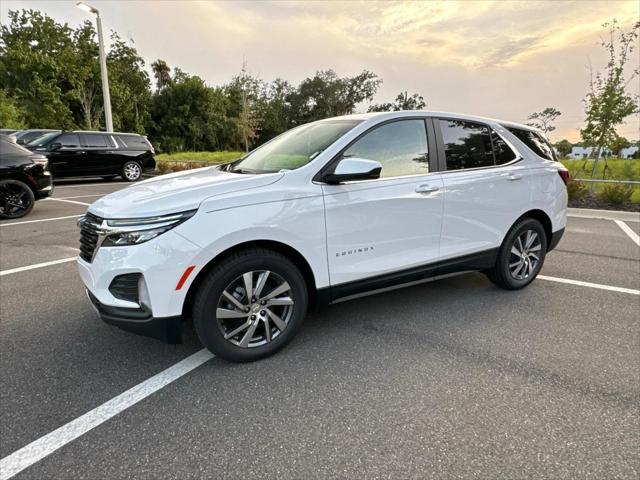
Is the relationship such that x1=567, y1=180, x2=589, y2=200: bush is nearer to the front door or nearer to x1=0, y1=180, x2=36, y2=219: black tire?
the front door

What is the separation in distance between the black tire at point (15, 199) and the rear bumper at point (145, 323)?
689 cm

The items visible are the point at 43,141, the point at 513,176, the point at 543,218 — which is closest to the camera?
the point at 513,176

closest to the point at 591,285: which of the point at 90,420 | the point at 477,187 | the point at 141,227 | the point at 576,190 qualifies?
the point at 477,187

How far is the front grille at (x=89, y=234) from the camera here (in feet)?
8.38

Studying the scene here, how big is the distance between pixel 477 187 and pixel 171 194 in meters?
2.55

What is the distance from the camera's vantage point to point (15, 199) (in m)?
7.64

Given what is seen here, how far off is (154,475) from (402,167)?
259cm

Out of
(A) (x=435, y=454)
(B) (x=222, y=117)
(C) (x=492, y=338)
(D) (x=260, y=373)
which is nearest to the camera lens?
(A) (x=435, y=454)

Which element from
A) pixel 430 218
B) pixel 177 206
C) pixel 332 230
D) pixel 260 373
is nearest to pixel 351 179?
pixel 332 230

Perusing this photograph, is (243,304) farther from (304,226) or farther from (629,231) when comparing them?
(629,231)

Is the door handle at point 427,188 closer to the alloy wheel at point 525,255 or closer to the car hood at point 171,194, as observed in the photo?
the car hood at point 171,194

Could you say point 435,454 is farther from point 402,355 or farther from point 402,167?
point 402,167

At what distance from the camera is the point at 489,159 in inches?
148

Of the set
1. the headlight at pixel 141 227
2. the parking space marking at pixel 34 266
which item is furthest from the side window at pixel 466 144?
the parking space marking at pixel 34 266
